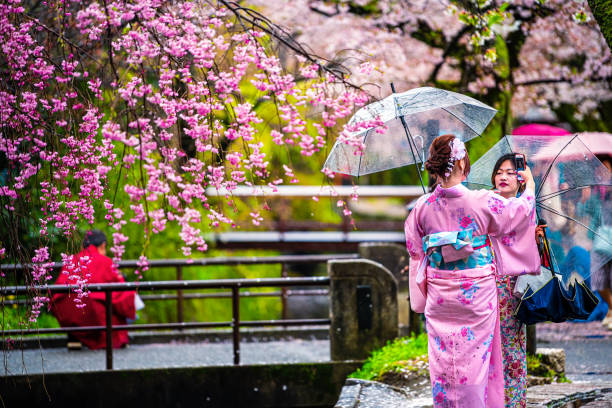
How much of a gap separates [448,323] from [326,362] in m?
3.53

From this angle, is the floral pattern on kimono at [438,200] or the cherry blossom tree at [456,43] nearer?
the floral pattern on kimono at [438,200]

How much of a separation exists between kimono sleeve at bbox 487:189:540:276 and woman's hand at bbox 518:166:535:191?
10cm

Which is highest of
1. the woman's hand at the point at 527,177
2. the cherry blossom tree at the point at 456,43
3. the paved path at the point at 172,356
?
the cherry blossom tree at the point at 456,43

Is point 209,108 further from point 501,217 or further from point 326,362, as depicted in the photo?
point 326,362

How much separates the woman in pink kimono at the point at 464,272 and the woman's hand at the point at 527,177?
0.35 feet

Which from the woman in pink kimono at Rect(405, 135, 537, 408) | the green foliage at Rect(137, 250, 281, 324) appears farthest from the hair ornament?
the green foliage at Rect(137, 250, 281, 324)

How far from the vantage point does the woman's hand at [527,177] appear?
4204 mm

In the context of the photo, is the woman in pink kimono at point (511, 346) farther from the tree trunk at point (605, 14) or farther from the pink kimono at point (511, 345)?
the tree trunk at point (605, 14)

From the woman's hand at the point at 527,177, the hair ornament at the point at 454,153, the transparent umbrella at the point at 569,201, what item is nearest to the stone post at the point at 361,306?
the transparent umbrella at the point at 569,201

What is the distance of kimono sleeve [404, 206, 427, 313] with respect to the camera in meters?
4.19

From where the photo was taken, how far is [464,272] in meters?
3.94

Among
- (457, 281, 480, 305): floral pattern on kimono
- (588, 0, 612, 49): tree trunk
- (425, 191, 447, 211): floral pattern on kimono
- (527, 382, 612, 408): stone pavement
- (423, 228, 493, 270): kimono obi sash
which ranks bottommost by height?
(527, 382, 612, 408): stone pavement

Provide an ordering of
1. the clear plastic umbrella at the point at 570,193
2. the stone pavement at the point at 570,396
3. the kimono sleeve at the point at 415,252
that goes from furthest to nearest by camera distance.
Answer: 1. the stone pavement at the point at 570,396
2. the clear plastic umbrella at the point at 570,193
3. the kimono sleeve at the point at 415,252

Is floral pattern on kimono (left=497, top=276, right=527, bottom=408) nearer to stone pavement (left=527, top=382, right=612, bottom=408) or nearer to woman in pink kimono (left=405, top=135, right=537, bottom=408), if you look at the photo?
woman in pink kimono (left=405, top=135, right=537, bottom=408)
